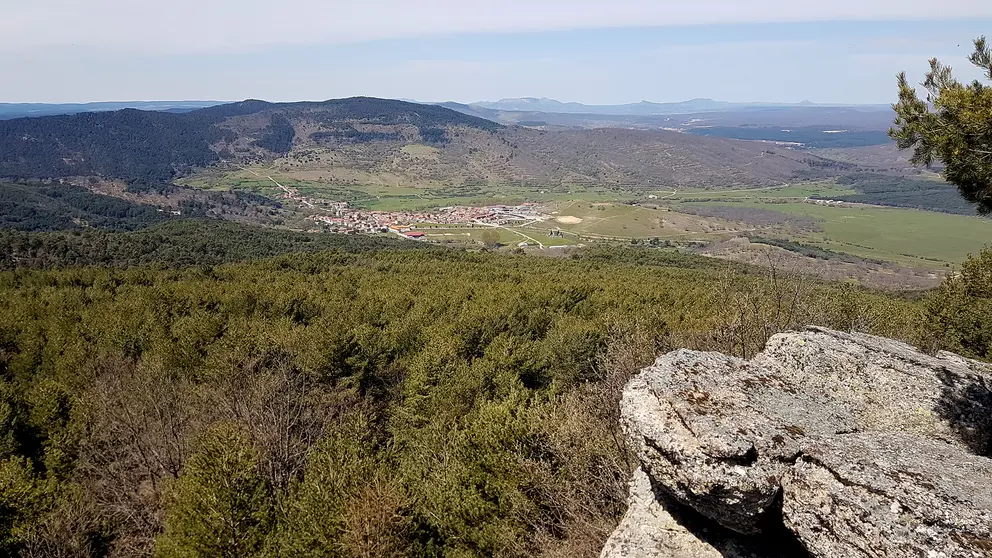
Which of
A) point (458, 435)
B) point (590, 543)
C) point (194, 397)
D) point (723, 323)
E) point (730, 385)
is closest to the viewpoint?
point (730, 385)

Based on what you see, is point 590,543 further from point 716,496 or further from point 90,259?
point 90,259

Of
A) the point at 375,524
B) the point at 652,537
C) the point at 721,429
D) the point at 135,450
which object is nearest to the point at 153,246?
the point at 135,450

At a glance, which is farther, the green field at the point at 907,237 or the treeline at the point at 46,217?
the treeline at the point at 46,217

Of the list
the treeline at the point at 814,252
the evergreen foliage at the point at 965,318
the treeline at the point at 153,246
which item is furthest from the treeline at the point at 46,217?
the evergreen foliage at the point at 965,318

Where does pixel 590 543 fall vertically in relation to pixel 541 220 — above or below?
above

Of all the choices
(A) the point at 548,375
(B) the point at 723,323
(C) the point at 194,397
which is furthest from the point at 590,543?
(C) the point at 194,397

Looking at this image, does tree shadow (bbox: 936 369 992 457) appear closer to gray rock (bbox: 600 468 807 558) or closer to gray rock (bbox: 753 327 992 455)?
gray rock (bbox: 753 327 992 455)

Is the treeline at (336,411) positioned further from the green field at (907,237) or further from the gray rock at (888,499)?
the green field at (907,237)

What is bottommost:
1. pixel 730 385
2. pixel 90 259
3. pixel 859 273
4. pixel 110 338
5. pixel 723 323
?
pixel 859 273
